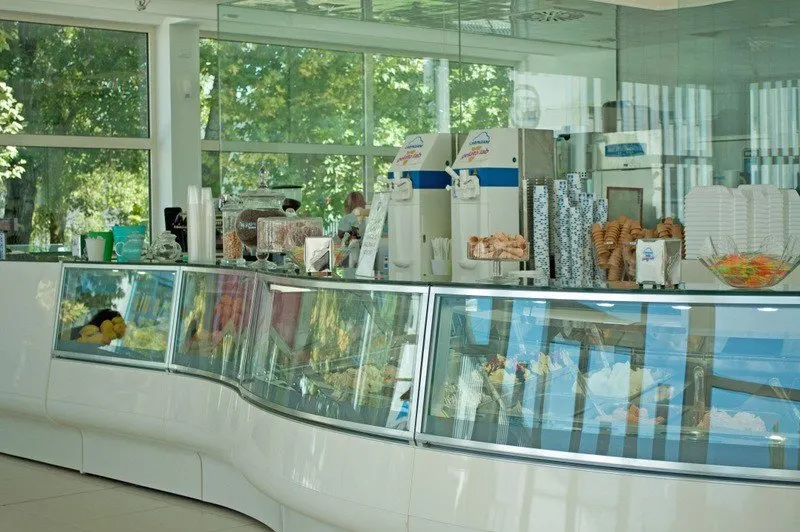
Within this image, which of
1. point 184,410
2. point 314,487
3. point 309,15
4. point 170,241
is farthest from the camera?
point 309,15

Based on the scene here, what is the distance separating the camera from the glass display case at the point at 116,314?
556 centimetres

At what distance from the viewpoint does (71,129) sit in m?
11.7

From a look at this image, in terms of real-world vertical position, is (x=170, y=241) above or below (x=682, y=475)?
above

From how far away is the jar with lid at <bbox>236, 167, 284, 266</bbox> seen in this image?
5.33m

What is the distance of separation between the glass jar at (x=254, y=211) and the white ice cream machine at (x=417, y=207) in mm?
569

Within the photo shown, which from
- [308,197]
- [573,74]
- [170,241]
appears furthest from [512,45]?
[170,241]

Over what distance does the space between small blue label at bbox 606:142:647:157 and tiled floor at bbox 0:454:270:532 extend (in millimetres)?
4477

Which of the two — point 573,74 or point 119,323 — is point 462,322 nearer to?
point 119,323

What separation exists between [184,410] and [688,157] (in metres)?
4.53

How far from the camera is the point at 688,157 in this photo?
8.12 metres

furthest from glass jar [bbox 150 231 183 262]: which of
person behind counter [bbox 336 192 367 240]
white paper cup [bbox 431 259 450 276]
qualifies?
white paper cup [bbox 431 259 450 276]

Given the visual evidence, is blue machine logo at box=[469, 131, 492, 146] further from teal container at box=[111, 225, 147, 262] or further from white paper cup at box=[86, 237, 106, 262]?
white paper cup at box=[86, 237, 106, 262]

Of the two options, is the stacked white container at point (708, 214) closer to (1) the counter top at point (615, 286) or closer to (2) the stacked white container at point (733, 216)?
(2) the stacked white container at point (733, 216)

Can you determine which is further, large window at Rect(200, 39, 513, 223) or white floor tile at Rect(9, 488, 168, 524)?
large window at Rect(200, 39, 513, 223)
